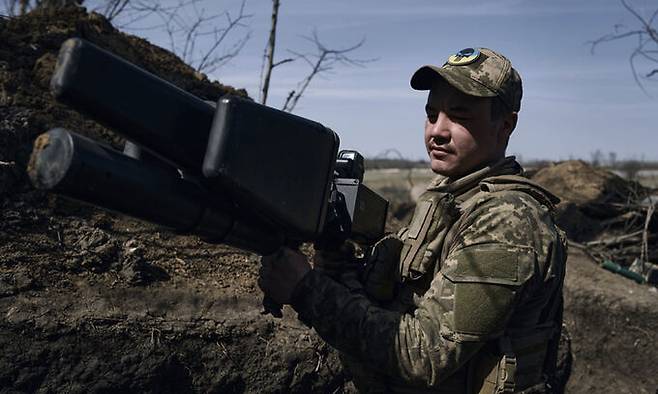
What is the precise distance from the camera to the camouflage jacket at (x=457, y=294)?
71.7 inches

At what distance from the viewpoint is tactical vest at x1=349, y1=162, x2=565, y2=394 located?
1.97 metres

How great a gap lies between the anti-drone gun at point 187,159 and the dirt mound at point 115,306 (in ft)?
5.38

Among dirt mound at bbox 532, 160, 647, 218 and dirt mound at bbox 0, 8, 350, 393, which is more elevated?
dirt mound at bbox 532, 160, 647, 218

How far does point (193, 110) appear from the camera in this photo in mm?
1677

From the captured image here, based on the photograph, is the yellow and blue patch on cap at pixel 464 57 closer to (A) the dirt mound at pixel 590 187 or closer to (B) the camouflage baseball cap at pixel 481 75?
(B) the camouflage baseball cap at pixel 481 75

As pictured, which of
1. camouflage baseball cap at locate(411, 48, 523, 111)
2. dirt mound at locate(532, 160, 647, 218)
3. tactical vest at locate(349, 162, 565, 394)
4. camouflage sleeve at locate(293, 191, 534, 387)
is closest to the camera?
camouflage sleeve at locate(293, 191, 534, 387)

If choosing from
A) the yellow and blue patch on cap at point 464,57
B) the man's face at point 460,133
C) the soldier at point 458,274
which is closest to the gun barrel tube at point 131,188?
the soldier at point 458,274

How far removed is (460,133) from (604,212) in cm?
598

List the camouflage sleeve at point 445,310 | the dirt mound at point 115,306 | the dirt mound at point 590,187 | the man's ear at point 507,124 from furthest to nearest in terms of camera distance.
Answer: the dirt mound at point 590,187, the dirt mound at point 115,306, the man's ear at point 507,124, the camouflage sleeve at point 445,310

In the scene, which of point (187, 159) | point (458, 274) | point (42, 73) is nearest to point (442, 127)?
point (458, 274)

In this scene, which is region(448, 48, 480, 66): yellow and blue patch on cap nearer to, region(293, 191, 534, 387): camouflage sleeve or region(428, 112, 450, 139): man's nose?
region(428, 112, 450, 139): man's nose

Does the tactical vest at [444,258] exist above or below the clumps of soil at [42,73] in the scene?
below

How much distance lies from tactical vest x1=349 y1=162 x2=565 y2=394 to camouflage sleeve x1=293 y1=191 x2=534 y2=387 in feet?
0.31

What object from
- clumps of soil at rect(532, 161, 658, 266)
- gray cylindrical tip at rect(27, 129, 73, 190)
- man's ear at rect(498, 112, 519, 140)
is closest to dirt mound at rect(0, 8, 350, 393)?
gray cylindrical tip at rect(27, 129, 73, 190)
